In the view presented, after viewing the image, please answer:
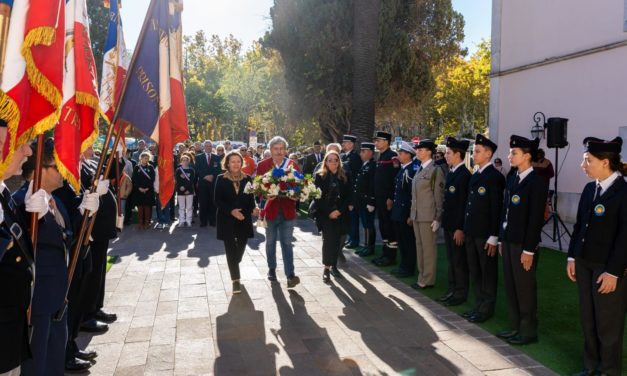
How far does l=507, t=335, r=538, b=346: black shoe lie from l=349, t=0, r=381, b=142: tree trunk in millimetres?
10962

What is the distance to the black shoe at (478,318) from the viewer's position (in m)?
5.87

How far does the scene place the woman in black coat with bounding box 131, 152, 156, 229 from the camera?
42.5 feet

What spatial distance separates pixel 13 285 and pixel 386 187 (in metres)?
6.99

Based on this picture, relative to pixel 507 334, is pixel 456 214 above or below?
above

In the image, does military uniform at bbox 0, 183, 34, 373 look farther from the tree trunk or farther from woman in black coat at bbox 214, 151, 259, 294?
the tree trunk

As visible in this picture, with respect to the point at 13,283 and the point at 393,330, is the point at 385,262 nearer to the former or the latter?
the point at 393,330

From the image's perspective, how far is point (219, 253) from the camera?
985 centimetres

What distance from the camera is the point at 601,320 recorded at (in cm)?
421

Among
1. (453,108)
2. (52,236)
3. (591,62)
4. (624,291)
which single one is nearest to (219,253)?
(52,236)

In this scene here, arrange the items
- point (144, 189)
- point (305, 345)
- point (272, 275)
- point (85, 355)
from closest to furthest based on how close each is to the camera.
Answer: point (85, 355)
point (305, 345)
point (272, 275)
point (144, 189)

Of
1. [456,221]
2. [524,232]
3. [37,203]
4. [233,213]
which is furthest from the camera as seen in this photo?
[233,213]

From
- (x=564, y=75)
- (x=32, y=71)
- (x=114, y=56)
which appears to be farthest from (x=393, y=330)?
(x=564, y=75)

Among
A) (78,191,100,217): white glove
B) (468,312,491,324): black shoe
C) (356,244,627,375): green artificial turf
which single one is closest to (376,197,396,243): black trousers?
(356,244,627,375): green artificial turf

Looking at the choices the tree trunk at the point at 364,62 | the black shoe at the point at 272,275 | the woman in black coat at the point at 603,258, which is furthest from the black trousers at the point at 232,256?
the tree trunk at the point at 364,62
